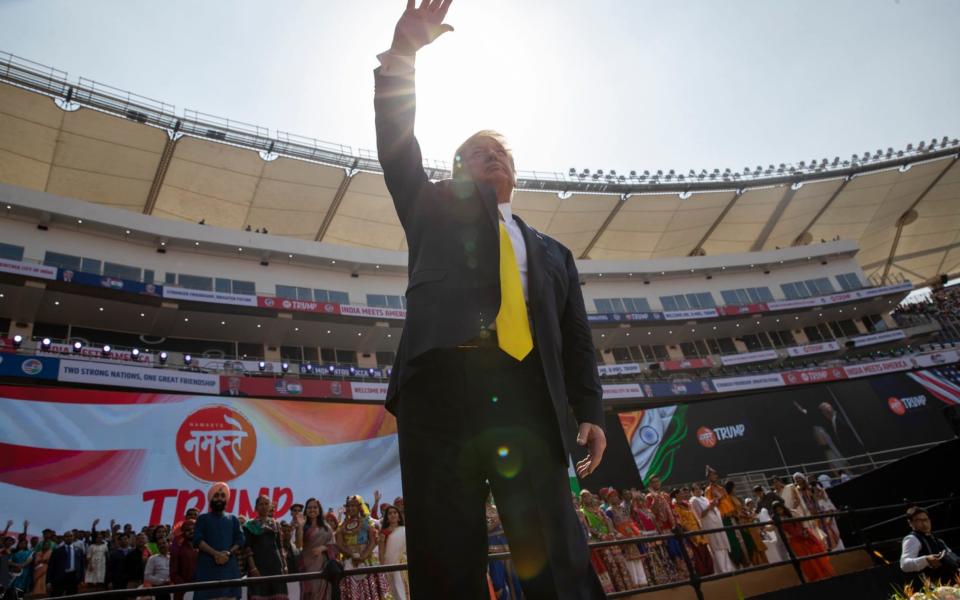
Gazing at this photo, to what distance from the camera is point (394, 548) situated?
263 inches

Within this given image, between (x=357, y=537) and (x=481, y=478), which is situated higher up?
(x=357, y=537)

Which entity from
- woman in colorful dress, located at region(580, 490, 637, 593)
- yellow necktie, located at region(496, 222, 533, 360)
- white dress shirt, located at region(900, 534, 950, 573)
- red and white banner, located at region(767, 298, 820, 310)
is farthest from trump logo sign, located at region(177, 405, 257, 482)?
red and white banner, located at region(767, 298, 820, 310)

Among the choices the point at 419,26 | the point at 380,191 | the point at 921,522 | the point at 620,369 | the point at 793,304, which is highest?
the point at 380,191

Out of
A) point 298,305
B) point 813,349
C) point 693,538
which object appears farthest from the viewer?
point 813,349

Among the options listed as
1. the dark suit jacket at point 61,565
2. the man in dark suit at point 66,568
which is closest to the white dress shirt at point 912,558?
the man in dark suit at point 66,568

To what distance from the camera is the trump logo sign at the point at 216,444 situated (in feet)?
43.9

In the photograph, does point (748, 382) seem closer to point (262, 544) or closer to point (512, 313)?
point (262, 544)

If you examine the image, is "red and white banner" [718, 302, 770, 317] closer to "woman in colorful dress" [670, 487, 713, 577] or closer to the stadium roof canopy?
the stadium roof canopy

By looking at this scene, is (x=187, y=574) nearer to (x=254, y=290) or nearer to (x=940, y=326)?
(x=254, y=290)

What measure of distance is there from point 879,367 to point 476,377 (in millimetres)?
32232

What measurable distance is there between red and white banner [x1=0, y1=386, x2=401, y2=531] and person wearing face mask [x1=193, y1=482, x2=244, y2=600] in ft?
26.4

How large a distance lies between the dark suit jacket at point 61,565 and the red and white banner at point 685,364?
78.8 ft

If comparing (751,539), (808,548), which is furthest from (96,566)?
(751,539)

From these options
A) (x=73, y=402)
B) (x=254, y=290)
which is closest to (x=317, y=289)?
(x=254, y=290)
